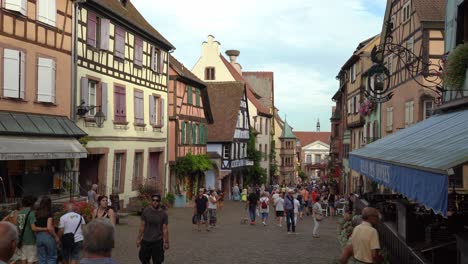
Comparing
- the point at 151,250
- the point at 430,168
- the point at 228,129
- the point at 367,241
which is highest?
the point at 228,129

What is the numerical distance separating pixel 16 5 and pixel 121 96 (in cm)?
815

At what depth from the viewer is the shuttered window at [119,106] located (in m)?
23.0

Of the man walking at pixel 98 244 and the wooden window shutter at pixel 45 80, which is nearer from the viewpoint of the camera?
the man walking at pixel 98 244

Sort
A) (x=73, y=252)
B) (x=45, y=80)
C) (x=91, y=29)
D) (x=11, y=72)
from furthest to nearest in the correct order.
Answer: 1. (x=91, y=29)
2. (x=45, y=80)
3. (x=11, y=72)
4. (x=73, y=252)

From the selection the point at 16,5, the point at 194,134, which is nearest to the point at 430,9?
the point at 16,5

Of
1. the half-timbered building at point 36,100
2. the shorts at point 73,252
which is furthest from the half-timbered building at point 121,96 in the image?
the shorts at point 73,252

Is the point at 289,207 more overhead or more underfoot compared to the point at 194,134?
more underfoot

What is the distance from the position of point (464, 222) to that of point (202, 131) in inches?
1073

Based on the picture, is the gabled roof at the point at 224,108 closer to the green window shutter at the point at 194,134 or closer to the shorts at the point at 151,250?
the green window shutter at the point at 194,134

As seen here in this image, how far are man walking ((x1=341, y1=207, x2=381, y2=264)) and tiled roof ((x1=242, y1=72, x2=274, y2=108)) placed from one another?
60.9 m

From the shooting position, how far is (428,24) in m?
21.1

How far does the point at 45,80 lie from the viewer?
1736 centimetres

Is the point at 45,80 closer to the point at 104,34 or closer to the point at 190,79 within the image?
the point at 104,34

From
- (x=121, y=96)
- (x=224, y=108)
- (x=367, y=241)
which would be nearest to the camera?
(x=367, y=241)
